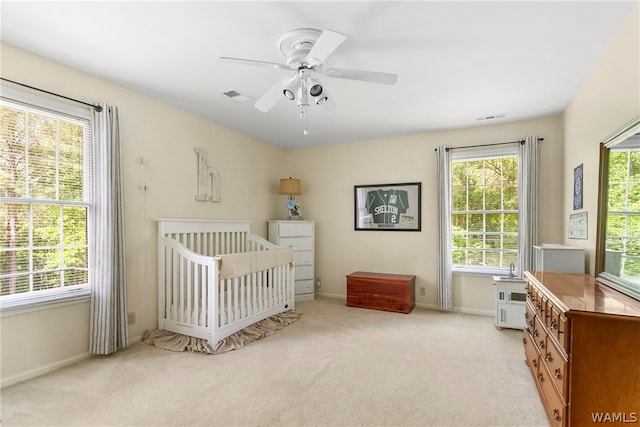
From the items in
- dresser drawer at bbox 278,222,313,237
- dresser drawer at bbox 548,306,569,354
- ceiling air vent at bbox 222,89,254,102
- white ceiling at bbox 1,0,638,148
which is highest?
white ceiling at bbox 1,0,638,148

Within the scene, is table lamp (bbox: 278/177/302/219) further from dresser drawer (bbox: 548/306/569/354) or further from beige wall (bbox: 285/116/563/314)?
dresser drawer (bbox: 548/306/569/354)

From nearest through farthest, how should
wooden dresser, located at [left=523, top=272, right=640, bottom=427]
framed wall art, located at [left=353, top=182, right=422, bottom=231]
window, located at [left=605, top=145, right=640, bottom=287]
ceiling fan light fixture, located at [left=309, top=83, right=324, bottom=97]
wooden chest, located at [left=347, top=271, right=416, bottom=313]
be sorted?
wooden dresser, located at [left=523, top=272, right=640, bottom=427] → window, located at [left=605, top=145, right=640, bottom=287] → ceiling fan light fixture, located at [left=309, top=83, right=324, bottom=97] → wooden chest, located at [left=347, top=271, right=416, bottom=313] → framed wall art, located at [left=353, top=182, right=422, bottom=231]

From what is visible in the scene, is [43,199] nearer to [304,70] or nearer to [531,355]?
[304,70]

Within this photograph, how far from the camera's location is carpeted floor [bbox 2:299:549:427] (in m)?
1.91

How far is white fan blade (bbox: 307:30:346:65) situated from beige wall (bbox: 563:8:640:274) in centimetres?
166

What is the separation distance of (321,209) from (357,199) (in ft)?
2.09

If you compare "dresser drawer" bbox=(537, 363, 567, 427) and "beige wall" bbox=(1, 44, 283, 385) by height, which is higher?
"beige wall" bbox=(1, 44, 283, 385)

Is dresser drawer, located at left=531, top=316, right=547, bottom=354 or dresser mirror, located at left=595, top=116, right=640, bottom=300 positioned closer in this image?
dresser mirror, located at left=595, top=116, right=640, bottom=300

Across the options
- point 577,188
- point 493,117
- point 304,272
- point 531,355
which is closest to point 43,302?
point 304,272

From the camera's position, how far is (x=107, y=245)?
2.67 m

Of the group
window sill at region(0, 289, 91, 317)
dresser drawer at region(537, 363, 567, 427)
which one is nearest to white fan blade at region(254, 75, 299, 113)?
window sill at region(0, 289, 91, 317)

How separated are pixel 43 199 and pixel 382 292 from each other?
3616 mm

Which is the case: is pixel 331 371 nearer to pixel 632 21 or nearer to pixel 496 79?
pixel 496 79

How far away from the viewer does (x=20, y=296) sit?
2309 millimetres
